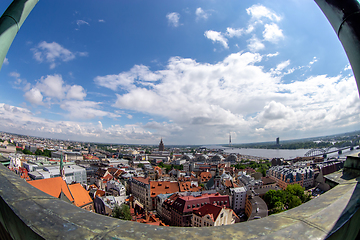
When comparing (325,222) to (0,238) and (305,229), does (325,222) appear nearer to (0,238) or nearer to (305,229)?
(305,229)

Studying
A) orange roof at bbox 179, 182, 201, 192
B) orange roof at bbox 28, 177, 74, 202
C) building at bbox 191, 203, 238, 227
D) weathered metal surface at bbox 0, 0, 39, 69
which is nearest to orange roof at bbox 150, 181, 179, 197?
orange roof at bbox 179, 182, 201, 192

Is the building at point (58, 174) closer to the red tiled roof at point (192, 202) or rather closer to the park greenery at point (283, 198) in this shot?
the red tiled roof at point (192, 202)

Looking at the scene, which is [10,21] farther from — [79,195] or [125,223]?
[79,195]

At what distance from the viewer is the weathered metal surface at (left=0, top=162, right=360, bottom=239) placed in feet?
2.01

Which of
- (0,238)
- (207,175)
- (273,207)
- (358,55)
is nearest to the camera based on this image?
(358,55)

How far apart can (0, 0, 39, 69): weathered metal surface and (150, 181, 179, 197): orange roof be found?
2016 centimetres

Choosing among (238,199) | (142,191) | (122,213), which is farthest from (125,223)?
(142,191)

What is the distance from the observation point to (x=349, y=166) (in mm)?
1070

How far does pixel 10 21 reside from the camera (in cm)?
117

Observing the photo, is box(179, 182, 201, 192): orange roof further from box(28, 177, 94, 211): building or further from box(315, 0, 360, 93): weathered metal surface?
box(315, 0, 360, 93): weathered metal surface

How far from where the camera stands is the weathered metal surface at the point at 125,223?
0.61 m

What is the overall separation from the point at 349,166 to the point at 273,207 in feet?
59.8

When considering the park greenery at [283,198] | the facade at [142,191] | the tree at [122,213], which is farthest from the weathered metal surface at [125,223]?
the facade at [142,191]

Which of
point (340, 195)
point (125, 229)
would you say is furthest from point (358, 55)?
point (125, 229)
